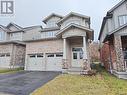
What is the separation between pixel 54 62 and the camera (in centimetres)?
1894

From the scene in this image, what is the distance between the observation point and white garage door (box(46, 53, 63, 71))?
61.2ft

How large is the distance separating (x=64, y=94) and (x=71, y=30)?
10.9m

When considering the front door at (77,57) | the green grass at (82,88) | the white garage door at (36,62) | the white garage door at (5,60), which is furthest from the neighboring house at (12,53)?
the green grass at (82,88)

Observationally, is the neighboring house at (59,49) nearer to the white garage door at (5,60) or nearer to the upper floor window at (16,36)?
the white garage door at (5,60)

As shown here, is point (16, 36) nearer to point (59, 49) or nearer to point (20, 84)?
point (59, 49)

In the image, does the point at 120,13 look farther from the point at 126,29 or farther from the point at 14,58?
the point at 14,58

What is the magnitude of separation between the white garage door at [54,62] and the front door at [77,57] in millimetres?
1770

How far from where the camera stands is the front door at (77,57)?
18.2 meters

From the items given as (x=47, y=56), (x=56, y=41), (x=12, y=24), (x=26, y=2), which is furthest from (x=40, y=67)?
(x=26, y=2)

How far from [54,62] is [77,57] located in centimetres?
327

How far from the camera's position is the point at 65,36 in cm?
1689

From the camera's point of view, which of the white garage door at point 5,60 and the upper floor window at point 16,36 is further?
the upper floor window at point 16,36

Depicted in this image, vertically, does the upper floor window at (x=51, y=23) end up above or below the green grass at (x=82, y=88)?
above

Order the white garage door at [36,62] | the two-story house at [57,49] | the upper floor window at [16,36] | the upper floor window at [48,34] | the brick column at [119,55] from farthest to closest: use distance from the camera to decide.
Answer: the upper floor window at [16,36]
the upper floor window at [48,34]
the white garage door at [36,62]
the two-story house at [57,49]
the brick column at [119,55]
